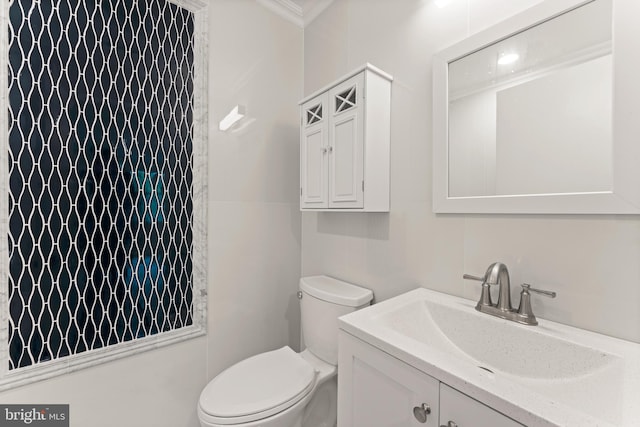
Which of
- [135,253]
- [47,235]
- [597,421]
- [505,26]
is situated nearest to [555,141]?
[505,26]

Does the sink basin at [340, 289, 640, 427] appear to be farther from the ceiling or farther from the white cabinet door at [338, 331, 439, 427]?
the ceiling

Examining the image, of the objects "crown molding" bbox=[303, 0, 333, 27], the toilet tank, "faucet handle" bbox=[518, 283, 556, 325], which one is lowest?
the toilet tank

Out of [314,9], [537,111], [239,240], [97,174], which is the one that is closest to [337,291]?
[239,240]

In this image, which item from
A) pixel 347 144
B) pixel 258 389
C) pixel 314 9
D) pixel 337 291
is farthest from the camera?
pixel 314 9

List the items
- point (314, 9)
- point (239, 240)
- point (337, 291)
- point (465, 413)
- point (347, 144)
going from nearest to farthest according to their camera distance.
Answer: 1. point (465, 413)
2. point (347, 144)
3. point (337, 291)
4. point (239, 240)
5. point (314, 9)

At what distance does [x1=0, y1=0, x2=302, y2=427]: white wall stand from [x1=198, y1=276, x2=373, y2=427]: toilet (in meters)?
0.31

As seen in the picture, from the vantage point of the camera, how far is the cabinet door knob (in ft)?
2.15

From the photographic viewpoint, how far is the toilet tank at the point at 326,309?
4.37 ft

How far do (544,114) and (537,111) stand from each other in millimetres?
23

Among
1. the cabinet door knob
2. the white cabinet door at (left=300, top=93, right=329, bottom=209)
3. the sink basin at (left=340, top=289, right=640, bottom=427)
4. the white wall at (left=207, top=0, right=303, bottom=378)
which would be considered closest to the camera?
the sink basin at (left=340, top=289, right=640, bottom=427)

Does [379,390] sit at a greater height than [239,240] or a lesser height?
lesser

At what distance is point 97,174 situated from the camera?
3.98ft

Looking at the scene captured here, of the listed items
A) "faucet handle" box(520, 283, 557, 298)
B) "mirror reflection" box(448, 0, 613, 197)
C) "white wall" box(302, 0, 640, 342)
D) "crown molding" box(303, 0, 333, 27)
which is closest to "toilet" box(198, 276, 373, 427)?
"white wall" box(302, 0, 640, 342)

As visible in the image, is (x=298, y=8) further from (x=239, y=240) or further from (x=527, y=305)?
(x=527, y=305)
